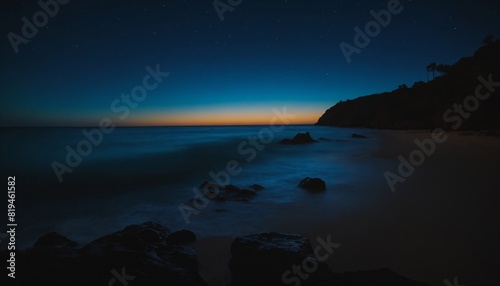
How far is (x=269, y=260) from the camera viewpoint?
354 centimetres

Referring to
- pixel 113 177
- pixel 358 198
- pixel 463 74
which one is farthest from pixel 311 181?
pixel 463 74

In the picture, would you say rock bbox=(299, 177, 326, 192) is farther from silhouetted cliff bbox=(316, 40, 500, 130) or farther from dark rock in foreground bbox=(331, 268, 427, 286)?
silhouetted cliff bbox=(316, 40, 500, 130)

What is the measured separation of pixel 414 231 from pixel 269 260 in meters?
4.05

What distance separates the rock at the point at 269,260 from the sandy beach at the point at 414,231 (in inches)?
22.5

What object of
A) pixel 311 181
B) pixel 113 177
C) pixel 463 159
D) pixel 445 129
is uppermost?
pixel 445 129

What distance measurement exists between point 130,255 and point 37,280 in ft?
3.13

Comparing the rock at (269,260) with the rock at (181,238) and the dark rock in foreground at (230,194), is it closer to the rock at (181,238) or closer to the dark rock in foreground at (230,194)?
the rock at (181,238)

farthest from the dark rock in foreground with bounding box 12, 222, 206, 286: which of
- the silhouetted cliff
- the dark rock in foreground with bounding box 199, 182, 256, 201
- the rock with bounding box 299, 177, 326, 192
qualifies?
the silhouetted cliff

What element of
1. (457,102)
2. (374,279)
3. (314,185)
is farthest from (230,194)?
(457,102)

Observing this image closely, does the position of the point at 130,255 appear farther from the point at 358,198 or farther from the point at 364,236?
the point at 358,198

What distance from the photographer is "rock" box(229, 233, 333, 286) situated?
338 centimetres

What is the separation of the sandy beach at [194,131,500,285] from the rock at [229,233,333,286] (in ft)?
1.88

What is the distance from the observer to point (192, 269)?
3.61 m

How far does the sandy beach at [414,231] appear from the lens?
4211mm
